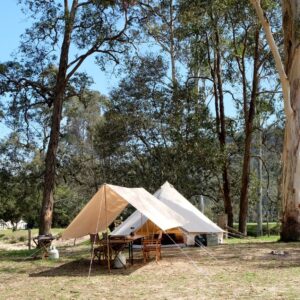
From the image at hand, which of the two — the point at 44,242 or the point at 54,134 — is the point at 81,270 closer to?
the point at 44,242

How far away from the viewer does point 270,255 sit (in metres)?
10.5

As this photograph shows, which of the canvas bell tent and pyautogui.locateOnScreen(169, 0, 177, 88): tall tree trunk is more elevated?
pyautogui.locateOnScreen(169, 0, 177, 88): tall tree trunk

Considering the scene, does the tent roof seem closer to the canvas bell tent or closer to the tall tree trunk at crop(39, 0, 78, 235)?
the canvas bell tent

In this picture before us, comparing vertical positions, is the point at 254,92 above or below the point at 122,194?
above

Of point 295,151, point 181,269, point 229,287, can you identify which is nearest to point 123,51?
point 295,151

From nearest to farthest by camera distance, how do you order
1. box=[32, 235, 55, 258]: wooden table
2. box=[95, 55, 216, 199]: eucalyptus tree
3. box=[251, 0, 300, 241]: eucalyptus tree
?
box=[32, 235, 55, 258]: wooden table → box=[251, 0, 300, 241]: eucalyptus tree → box=[95, 55, 216, 199]: eucalyptus tree

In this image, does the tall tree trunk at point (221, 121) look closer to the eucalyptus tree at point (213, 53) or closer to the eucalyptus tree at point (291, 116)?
the eucalyptus tree at point (213, 53)

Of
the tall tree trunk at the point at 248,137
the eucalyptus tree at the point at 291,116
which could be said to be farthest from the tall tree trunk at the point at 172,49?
the eucalyptus tree at the point at 291,116

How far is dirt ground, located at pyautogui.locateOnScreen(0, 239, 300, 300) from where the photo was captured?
21.4 feet

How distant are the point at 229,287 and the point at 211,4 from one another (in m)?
11.6

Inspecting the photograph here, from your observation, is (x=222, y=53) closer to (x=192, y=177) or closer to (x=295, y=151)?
(x=192, y=177)

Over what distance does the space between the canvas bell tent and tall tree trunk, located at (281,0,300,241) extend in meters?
1.92

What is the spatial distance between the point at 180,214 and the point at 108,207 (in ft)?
9.36

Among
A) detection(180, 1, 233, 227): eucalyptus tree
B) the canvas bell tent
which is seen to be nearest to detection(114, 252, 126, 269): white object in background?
the canvas bell tent
